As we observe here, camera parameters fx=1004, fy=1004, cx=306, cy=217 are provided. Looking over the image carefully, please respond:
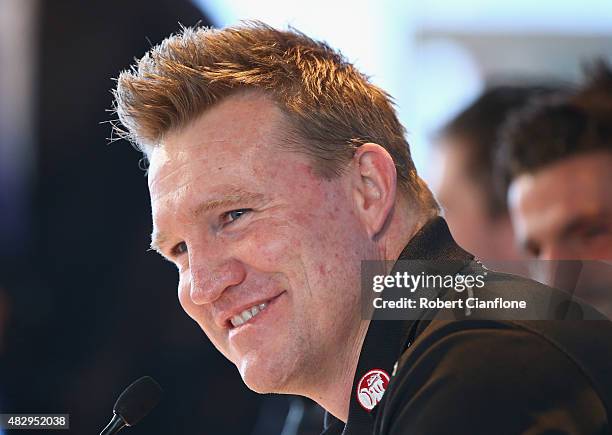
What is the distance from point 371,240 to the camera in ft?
5.89

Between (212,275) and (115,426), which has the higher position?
(212,275)

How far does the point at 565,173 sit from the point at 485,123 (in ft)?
2.54

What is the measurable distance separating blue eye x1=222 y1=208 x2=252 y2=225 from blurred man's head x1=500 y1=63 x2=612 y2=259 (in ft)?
4.64

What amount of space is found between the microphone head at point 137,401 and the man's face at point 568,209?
58.3 inches

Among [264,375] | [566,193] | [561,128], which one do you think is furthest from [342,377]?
→ [561,128]

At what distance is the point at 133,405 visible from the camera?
72.1 inches

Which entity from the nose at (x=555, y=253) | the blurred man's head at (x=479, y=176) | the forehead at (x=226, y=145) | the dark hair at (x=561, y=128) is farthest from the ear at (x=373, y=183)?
the blurred man's head at (x=479, y=176)

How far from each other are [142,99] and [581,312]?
2.92ft

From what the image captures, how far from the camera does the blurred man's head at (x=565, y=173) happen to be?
2.94 m

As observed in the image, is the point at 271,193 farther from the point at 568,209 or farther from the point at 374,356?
the point at 568,209

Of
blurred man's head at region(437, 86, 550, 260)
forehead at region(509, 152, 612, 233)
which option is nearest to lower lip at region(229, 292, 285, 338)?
forehead at region(509, 152, 612, 233)

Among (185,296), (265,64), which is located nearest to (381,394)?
(185,296)

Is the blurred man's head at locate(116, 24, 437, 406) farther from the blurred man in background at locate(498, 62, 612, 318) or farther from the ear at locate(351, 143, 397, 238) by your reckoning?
the blurred man in background at locate(498, 62, 612, 318)

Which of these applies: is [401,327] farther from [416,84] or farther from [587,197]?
[416,84]
